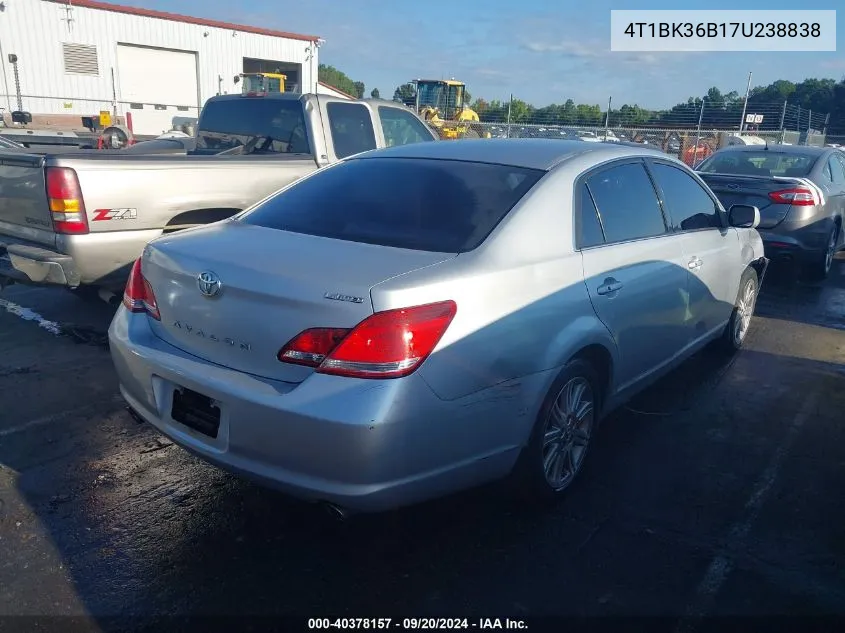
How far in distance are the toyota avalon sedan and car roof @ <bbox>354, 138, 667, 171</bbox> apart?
0.8 inches

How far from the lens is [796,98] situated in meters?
51.2

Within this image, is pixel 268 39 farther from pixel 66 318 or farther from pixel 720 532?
pixel 720 532

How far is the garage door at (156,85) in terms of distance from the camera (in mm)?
29891

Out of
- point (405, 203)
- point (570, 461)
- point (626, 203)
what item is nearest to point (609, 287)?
point (626, 203)

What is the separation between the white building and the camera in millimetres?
26281

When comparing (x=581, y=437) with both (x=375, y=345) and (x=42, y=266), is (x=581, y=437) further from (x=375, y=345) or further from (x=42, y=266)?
(x=42, y=266)

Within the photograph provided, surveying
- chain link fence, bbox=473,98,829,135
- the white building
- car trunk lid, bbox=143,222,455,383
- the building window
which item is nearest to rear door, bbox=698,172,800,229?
car trunk lid, bbox=143,222,455,383

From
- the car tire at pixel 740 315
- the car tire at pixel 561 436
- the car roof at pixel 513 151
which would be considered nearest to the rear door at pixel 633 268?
the car roof at pixel 513 151

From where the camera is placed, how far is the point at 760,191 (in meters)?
→ 7.88

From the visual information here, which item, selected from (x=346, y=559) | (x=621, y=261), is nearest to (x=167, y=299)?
(x=346, y=559)

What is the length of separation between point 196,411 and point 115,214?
9.02ft

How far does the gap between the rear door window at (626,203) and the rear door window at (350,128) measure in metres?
3.46

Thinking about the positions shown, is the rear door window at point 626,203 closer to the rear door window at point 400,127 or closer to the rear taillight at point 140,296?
the rear taillight at point 140,296

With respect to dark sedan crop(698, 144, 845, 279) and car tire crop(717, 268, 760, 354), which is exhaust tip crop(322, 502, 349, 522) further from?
dark sedan crop(698, 144, 845, 279)
